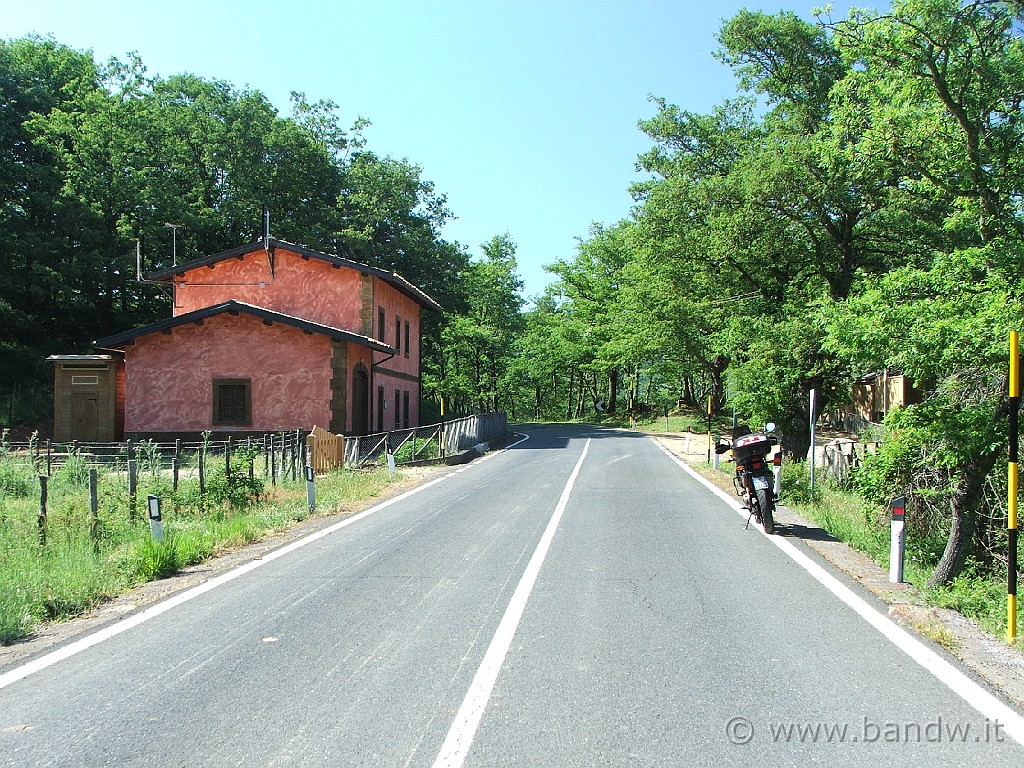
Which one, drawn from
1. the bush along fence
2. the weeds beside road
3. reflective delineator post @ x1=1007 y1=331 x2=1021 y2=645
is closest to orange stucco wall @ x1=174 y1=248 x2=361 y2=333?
the bush along fence

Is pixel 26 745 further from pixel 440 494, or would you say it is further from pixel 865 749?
pixel 440 494

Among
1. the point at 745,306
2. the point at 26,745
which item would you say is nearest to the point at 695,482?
the point at 745,306

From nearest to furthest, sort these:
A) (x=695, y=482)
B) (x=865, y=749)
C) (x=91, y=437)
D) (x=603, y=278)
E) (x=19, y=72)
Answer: (x=865, y=749) < (x=695, y=482) < (x=91, y=437) < (x=19, y=72) < (x=603, y=278)

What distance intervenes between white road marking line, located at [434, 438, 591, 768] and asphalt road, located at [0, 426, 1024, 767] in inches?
0.7

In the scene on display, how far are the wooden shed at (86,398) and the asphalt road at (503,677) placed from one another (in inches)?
939

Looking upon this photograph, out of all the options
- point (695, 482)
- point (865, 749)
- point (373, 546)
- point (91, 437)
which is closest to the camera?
point (865, 749)

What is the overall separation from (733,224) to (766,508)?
11.2 m

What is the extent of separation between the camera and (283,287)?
31531 mm

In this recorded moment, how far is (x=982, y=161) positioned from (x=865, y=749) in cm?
1204

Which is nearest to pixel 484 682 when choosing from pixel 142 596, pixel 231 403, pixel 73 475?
pixel 142 596

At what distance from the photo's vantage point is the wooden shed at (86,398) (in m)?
29.0

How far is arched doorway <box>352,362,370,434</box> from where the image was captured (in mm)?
28781

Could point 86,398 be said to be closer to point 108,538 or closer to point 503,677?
point 108,538

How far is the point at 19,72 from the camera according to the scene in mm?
42969
